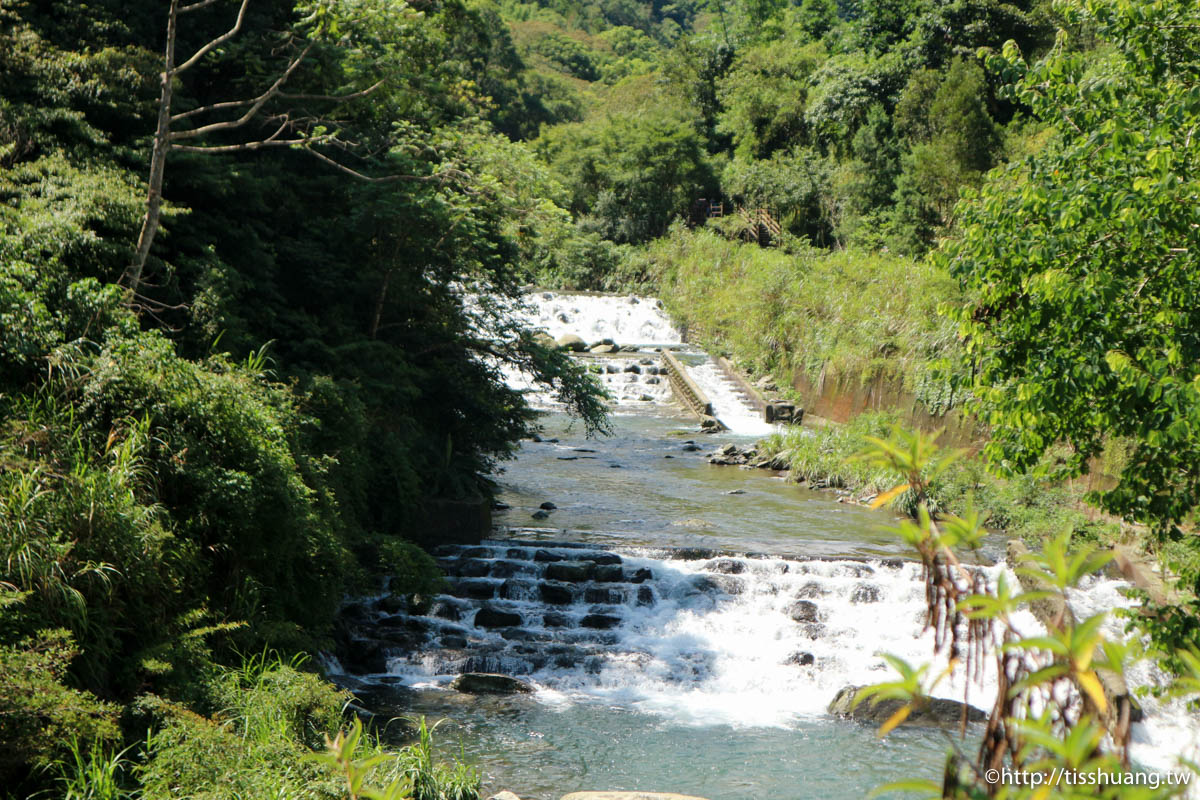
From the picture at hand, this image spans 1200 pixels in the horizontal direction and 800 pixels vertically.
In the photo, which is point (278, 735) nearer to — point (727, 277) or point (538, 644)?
point (538, 644)

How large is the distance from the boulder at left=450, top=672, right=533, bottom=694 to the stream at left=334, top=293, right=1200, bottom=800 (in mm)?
169

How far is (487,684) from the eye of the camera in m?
9.71

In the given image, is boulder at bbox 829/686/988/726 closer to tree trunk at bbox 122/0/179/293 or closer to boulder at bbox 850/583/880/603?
boulder at bbox 850/583/880/603

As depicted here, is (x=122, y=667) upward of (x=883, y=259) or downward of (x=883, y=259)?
downward

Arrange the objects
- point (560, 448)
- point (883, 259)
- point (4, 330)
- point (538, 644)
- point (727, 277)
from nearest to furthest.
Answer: point (4, 330) → point (538, 644) → point (560, 448) → point (883, 259) → point (727, 277)

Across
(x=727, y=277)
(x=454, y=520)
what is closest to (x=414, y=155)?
(x=454, y=520)

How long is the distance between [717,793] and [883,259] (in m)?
21.4

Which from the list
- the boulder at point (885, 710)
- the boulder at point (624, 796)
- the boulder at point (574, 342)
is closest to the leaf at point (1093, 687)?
the boulder at point (624, 796)

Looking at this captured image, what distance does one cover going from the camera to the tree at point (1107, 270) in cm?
682

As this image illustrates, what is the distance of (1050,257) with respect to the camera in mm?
7242

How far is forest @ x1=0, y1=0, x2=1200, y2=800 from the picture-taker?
21.5ft

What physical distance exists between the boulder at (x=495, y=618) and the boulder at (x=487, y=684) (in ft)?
4.26

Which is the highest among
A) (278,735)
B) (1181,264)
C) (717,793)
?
(1181,264)

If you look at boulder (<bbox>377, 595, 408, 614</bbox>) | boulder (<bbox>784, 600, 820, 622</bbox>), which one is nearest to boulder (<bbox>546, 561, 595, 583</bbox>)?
boulder (<bbox>377, 595, 408, 614</bbox>)
